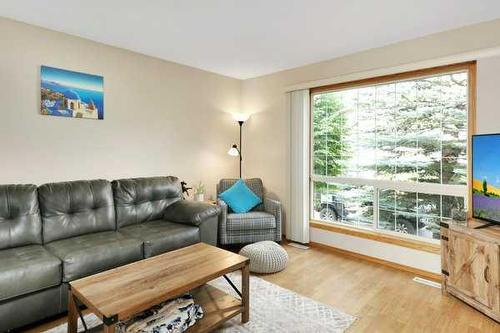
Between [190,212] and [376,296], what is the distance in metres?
1.91

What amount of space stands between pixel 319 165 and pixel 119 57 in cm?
275

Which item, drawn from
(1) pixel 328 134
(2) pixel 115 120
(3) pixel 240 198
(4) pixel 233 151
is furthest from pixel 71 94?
(1) pixel 328 134

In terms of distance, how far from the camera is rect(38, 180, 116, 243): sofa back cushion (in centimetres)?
260

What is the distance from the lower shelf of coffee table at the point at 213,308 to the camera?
1.88m

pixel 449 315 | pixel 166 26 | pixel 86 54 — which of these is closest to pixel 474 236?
pixel 449 315

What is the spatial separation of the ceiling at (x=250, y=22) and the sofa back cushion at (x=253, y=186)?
5.53ft

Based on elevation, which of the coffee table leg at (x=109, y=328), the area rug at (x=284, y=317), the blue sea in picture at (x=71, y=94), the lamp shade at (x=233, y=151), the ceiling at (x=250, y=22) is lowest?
the area rug at (x=284, y=317)

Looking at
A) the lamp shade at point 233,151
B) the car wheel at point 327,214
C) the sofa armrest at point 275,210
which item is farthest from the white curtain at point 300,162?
the lamp shade at point 233,151

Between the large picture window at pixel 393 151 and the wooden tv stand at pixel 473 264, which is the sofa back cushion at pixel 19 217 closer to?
the large picture window at pixel 393 151

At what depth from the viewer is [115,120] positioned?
3301mm

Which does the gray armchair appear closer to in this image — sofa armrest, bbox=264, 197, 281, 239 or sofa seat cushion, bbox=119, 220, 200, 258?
sofa armrest, bbox=264, 197, 281, 239

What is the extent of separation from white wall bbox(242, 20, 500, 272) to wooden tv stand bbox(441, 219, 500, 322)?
44cm

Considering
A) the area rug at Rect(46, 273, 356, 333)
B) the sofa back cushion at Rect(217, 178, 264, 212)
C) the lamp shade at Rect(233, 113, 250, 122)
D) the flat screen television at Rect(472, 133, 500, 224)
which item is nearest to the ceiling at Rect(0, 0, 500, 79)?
the flat screen television at Rect(472, 133, 500, 224)

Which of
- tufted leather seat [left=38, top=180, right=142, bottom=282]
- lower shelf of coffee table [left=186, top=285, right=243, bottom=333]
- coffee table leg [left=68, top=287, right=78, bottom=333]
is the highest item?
tufted leather seat [left=38, top=180, right=142, bottom=282]
